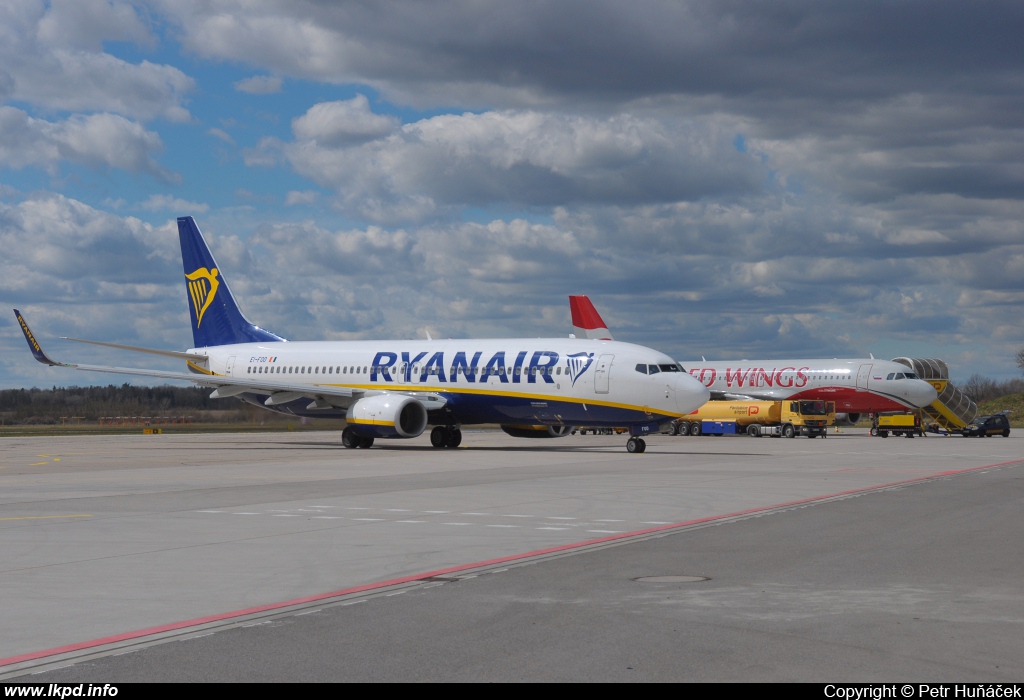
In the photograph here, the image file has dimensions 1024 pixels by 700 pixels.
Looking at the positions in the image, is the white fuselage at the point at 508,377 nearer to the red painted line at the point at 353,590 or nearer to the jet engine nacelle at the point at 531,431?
the jet engine nacelle at the point at 531,431

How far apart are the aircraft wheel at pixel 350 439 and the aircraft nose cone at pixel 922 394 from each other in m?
36.6

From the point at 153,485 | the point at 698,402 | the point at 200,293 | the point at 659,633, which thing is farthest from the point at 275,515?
the point at 200,293

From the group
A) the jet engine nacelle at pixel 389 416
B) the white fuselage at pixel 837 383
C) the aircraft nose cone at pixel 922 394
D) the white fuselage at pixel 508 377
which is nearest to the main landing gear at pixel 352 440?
the white fuselage at pixel 508 377

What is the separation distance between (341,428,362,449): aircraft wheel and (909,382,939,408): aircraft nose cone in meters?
36.6

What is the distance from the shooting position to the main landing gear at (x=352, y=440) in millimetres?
46281

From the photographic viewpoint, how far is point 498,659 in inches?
314

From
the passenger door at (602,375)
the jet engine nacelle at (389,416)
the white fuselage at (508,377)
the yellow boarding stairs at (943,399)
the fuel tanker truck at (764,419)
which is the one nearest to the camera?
the white fuselage at (508,377)

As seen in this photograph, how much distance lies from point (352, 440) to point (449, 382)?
17.7 ft

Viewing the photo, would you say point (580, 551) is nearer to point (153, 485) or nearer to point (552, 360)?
point (153, 485)

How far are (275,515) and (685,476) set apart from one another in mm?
12896

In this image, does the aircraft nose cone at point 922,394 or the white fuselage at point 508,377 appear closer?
the white fuselage at point 508,377

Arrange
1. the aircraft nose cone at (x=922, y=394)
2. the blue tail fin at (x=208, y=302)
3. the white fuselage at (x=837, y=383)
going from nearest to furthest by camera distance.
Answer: the blue tail fin at (x=208, y=302) < the aircraft nose cone at (x=922, y=394) < the white fuselage at (x=837, y=383)

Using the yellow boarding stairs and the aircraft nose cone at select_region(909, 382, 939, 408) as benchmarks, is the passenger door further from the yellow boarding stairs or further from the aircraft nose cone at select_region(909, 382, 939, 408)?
the yellow boarding stairs

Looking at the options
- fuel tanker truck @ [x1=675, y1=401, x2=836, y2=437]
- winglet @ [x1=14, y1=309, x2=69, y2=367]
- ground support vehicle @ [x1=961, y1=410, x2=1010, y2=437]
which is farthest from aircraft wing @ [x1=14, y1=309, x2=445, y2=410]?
ground support vehicle @ [x1=961, y1=410, x2=1010, y2=437]
